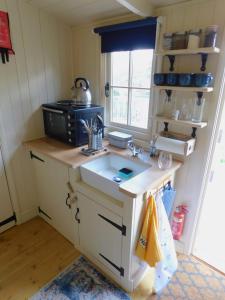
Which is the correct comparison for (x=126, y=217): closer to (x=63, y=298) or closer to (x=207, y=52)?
(x=63, y=298)

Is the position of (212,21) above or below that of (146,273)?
above

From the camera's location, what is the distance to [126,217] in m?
1.25

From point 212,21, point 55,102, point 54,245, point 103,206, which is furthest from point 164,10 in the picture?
point 54,245

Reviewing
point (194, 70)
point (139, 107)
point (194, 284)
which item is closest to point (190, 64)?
point (194, 70)

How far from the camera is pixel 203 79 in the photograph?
4.12 feet

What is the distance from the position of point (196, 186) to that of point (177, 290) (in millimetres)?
801

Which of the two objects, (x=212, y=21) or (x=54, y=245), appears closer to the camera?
(x=212, y=21)

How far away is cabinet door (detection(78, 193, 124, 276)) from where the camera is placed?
137cm

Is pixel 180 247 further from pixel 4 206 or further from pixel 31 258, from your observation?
pixel 4 206

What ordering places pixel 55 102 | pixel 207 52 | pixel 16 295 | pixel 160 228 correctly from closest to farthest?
pixel 207 52
pixel 160 228
pixel 16 295
pixel 55 102

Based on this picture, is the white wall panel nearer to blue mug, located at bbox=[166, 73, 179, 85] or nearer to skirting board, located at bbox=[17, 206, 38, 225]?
blue mug, located at bbox=[166, 73, 179, 85]

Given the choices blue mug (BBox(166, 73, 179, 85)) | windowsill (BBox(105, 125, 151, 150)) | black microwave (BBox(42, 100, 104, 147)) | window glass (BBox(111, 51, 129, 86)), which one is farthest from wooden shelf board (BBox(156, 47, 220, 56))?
black microwave (BBox(42, 100, 104, 147))

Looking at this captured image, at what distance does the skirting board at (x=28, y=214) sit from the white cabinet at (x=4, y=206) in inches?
3.5

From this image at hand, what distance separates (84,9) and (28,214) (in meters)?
2.09
